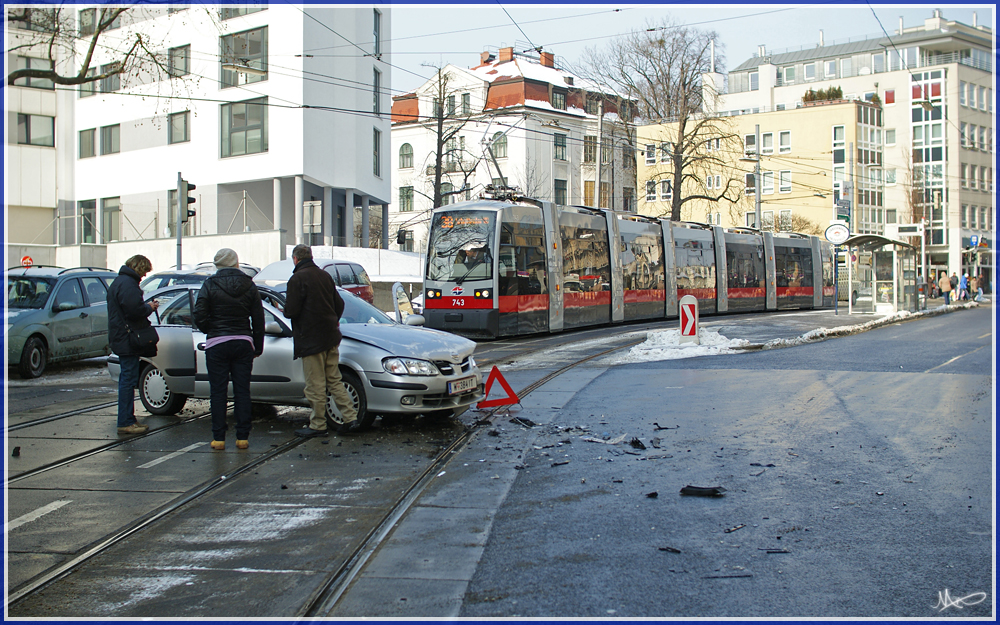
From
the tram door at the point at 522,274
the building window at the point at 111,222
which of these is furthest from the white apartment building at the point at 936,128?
the tram door at the point at 522,274

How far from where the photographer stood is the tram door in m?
19.6

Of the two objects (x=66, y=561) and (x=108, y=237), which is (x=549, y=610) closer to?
(x=66, y=561)

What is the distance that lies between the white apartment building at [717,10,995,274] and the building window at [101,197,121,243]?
5153cm

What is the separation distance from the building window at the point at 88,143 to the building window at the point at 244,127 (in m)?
8.91

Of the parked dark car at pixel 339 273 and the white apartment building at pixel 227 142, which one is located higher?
the white apartment building at pixel 227 142

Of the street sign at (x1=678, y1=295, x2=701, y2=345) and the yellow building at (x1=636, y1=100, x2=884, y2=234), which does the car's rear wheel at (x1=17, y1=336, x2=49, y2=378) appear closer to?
the street sign at (x1=678, y1=295, x2=701, y2=345)

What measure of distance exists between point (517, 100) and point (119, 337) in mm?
55051

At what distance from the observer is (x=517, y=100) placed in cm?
6125

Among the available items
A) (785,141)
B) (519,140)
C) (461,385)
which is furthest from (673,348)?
(785,141)

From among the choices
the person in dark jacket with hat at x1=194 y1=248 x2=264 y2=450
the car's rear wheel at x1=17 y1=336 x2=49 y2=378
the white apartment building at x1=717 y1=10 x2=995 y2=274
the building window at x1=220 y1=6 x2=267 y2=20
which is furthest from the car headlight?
the white apartment building at x1=717 y1=10 x2=995 y2=274

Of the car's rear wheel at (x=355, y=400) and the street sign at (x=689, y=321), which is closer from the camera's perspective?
the car's rear wheel at (x=355, y=400)

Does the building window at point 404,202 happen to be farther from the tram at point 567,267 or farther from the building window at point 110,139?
the tram at point 567,267

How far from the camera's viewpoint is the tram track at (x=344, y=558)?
14.1 ft

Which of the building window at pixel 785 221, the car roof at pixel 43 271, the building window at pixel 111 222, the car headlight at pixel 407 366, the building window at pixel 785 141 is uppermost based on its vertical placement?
the building window at pixel 785 141
